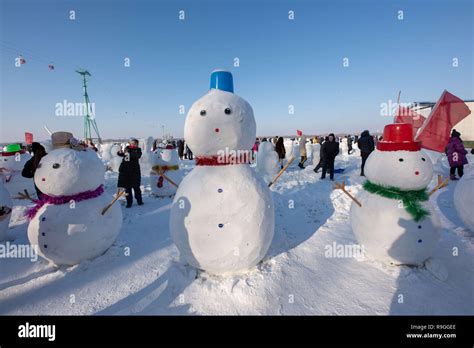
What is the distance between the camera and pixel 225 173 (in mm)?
2859

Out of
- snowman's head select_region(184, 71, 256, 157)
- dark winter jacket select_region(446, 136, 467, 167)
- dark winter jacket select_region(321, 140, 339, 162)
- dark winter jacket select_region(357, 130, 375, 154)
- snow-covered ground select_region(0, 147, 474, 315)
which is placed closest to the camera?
snow-covered ground select_region(0, 147, 474, 315)

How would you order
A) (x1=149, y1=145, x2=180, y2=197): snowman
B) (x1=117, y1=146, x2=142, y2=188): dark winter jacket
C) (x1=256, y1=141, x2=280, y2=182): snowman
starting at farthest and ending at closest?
1. (x1=256, y1=141, x2=280, y2=182): snowman
2. (x1=149, y1=145, x2=180, y2=197): snowman
3. (x1=117, y1=146, x2=142, y2=188): dark winter jacket

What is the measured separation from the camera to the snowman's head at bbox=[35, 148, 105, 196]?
3.07 m

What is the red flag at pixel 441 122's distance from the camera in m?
3.54

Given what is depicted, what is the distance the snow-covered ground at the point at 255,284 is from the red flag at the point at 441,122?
5.69ft

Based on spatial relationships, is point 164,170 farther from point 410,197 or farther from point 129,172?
point 410,197

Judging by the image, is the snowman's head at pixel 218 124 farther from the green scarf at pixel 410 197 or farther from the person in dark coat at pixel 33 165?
the person in dark coat at pixel 33 165

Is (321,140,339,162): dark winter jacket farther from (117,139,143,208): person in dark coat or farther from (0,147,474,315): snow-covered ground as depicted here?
(117,139,143,208): person in dark coat

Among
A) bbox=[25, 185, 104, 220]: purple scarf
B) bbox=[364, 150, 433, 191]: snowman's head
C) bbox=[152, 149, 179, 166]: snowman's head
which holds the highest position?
bbox=[152, 149, 179, 166]: snowman's head

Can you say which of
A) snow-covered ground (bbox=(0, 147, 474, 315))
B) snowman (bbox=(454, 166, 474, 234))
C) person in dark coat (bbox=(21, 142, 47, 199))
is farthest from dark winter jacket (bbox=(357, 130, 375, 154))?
person in dark coat (bbox=(21, 142, 47, 199))

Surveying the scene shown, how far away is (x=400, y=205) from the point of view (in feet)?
9.64
